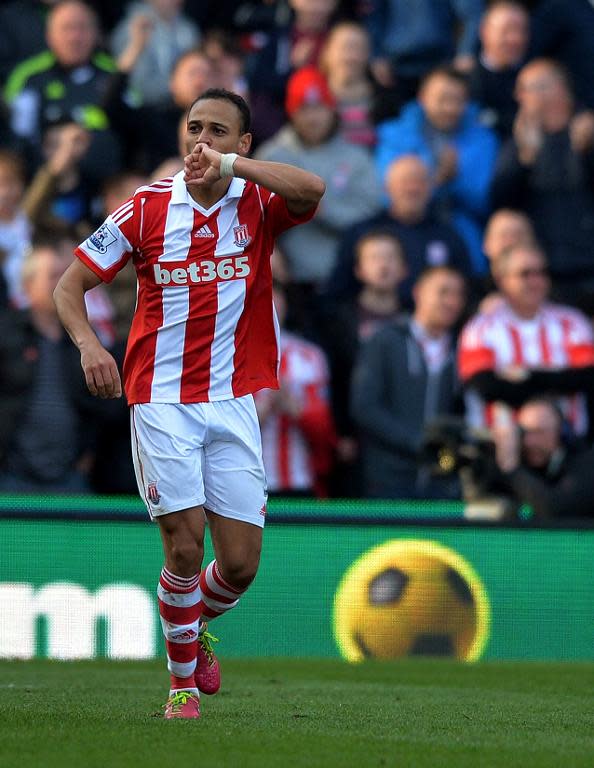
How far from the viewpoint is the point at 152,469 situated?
6270mm

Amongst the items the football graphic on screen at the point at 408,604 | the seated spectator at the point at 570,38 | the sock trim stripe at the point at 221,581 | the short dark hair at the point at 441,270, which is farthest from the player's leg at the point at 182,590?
the seated spectator at the point at 570,38

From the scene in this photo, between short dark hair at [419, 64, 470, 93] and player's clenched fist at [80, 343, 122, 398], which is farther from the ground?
short dark hair at [419, 64, 470, 93]

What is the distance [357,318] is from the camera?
40.7 feet

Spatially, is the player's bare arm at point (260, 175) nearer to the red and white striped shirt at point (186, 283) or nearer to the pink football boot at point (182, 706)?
the red and white striped shirt at point (186, 283)

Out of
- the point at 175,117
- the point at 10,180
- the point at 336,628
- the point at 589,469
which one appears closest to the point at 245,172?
the point at 336,628

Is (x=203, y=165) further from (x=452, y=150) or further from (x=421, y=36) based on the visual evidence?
(x=421, y=36)

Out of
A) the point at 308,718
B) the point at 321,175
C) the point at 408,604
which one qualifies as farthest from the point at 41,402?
the point at 308,718

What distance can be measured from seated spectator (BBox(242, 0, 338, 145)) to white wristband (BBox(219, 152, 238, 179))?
7777 mm

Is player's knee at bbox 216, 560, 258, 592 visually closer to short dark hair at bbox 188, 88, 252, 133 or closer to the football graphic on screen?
short dark hair at bbox 188, 88, 252, 133

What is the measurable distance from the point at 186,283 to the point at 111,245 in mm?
345

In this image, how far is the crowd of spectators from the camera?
455 inches

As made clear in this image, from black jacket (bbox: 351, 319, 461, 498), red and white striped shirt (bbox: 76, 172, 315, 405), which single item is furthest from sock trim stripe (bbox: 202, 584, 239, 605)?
black jacket (bbox: 351, 319, 461, 498)

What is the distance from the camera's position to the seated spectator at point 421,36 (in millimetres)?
14836

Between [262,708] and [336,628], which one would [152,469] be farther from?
[336,628]
